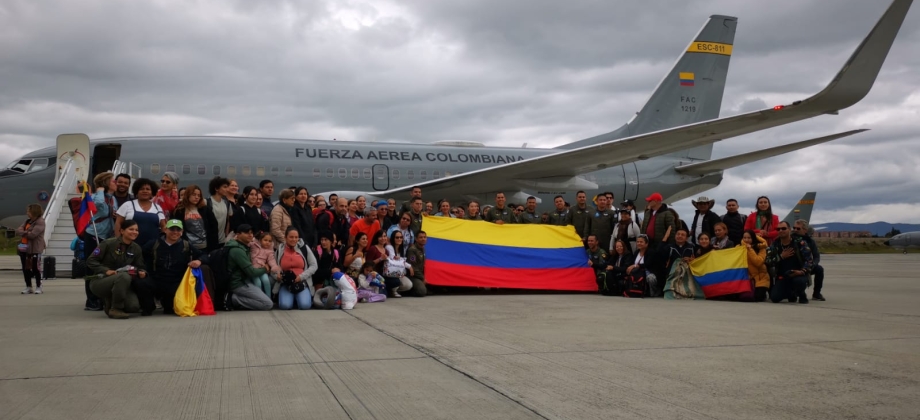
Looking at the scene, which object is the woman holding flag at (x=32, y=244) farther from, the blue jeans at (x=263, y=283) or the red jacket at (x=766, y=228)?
the red jacket at (x=766, y=228)

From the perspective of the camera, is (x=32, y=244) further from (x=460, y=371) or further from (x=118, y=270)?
(x=460, y=371)

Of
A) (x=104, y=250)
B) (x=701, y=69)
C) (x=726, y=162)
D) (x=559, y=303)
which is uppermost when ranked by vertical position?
(x=701, y=69)

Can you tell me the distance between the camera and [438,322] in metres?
7.10

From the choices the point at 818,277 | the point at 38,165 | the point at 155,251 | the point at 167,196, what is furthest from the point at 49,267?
the point at 818,277

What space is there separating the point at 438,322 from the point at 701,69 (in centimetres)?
1867

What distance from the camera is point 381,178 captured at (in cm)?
1819

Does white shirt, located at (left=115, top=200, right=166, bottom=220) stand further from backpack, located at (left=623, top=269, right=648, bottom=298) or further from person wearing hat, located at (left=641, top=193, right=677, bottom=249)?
person wearing hat, located at (left=641, top=193, right=677, bottom=249)

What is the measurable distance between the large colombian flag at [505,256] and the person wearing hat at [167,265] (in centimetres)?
417

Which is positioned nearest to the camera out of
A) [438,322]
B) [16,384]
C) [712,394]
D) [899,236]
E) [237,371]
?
[712,394]

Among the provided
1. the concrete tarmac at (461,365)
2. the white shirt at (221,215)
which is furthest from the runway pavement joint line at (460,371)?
the white shirt at (221,215)

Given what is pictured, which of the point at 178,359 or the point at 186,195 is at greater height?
the point at 186,195

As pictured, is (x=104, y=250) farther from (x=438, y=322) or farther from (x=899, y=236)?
(x=899, y=236)

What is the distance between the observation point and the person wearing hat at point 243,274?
8.29 metres

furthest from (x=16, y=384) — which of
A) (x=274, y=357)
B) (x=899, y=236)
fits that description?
(x=899, y=236)
